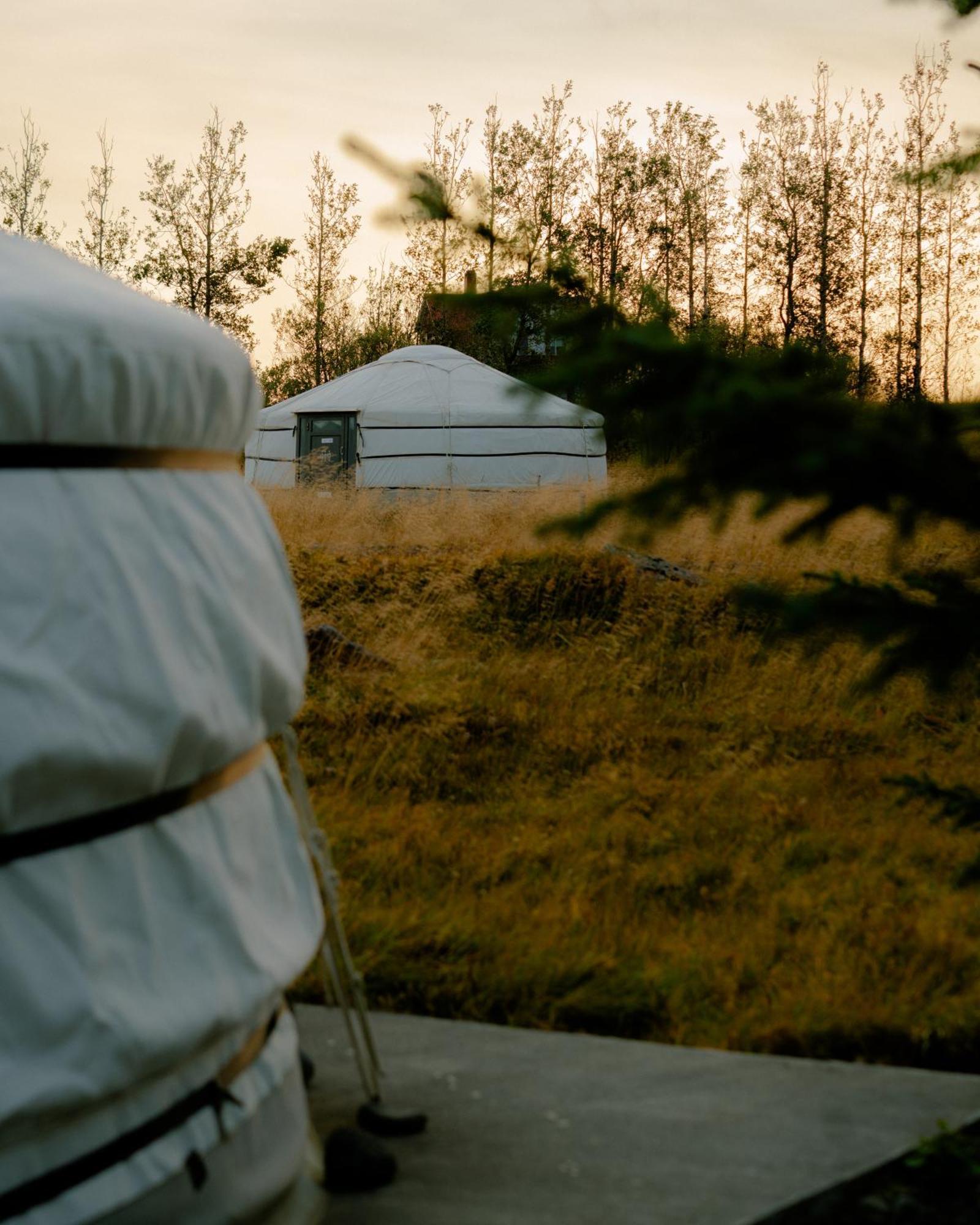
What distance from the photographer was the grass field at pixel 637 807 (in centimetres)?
273

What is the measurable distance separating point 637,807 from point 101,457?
10.4ft

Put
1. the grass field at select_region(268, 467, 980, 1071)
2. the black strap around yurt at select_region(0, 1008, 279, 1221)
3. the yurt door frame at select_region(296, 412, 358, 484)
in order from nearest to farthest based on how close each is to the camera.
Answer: the black strap around yurt at select_region(0, 1008, 279, 1221) < the grass field at select_region(268, 467, 980, 1071) < the yurt door frame at select_region(296, 412, 358, 484)

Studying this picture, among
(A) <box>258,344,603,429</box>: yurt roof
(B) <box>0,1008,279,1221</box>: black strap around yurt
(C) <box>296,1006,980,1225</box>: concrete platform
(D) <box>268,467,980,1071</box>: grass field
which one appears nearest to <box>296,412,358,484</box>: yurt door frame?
(A) <box>258,344,603,429</box>: yurt roof

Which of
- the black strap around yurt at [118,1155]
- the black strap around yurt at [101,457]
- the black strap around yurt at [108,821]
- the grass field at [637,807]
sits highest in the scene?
the black strap around yurt at [101,457]

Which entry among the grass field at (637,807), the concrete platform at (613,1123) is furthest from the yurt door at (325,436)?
the concrete platform at (613,1123)

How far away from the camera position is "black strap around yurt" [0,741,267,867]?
4.63ft

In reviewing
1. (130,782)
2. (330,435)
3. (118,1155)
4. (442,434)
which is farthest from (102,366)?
(330,435)

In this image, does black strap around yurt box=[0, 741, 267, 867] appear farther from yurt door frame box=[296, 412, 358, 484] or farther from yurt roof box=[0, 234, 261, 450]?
yurt door frame box=[296, 412, 358, 484]

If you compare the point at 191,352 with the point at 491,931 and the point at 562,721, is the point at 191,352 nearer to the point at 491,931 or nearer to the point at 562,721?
the point at 491,931

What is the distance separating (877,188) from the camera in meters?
21.2

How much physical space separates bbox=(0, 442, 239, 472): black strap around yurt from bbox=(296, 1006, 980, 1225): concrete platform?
3.64ft

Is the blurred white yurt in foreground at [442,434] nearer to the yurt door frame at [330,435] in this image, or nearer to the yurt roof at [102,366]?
the yurt door frame at [330,435]

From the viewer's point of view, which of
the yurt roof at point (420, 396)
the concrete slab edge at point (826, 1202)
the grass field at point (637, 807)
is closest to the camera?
the concrete slab edge at point (826, 1202)

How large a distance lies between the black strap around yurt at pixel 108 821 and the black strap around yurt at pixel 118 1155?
14.1 inches
